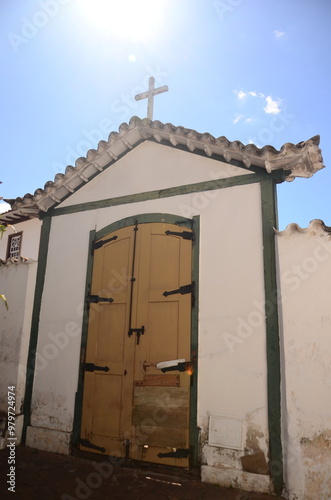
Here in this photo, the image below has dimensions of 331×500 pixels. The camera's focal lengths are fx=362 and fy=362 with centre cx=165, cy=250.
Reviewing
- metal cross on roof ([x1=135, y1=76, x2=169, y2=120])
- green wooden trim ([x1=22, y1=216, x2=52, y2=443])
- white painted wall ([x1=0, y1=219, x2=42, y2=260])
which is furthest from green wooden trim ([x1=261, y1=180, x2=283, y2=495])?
white painted wall ([x1=0, y1=219, x2=42, y2=260])

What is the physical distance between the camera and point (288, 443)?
3891 millimetres

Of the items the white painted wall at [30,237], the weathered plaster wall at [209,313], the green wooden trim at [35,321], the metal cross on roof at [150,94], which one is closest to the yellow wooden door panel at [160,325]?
the weathered plaster wall at [209,313]

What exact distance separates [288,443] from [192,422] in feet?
3.82

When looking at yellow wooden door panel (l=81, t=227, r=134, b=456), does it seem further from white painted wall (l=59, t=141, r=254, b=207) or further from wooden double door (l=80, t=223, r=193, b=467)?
white painted wall (l=59, t=141, r=254, b=207)

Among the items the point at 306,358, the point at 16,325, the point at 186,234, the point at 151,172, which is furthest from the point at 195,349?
the point at 16,325

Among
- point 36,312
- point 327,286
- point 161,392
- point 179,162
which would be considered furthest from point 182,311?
point 36,312

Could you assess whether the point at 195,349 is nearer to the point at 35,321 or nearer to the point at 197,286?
the point at 197,286

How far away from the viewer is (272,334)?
4312mm

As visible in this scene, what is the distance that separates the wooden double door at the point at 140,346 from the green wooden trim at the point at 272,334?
1.04 m

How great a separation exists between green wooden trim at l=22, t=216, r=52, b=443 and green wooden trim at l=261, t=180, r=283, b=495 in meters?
3.82

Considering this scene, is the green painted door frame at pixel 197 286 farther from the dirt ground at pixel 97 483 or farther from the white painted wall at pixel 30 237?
the white painted wall at pixel 30 237

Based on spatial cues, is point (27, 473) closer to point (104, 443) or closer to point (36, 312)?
point (104, 443)

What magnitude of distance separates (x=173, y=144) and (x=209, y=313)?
2740 mm

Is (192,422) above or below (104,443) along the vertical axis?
above
